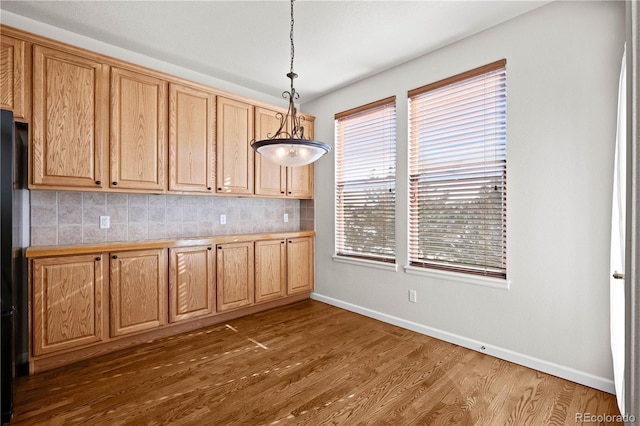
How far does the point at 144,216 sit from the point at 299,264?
1938 mm

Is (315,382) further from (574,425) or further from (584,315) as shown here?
(584,315)

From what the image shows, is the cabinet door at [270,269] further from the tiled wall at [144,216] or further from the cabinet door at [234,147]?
the cabinet door at [234,147]

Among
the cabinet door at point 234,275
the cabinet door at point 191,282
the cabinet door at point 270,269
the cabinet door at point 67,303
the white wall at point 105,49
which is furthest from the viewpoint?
the cabinet door at point 270,269

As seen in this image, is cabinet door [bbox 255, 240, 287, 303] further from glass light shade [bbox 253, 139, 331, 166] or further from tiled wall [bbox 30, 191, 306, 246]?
glass light shade [bbox 253, 139, 331, 166]

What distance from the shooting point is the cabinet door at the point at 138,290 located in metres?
2.73

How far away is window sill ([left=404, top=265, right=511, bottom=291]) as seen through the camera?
2668 mm

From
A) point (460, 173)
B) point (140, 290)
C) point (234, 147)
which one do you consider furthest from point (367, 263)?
point (140, 290)

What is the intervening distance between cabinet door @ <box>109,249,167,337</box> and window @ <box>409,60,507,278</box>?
2.54 metres

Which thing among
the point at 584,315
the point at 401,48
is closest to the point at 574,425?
the point at 584,315

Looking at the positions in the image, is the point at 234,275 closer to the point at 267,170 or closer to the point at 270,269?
the point at 270,269

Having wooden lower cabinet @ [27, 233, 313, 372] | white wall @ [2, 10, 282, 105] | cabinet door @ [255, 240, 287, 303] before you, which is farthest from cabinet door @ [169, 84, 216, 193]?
cabinet door @ [255, 240, 287, 303]

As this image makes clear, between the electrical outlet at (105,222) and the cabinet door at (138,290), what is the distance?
0.45m

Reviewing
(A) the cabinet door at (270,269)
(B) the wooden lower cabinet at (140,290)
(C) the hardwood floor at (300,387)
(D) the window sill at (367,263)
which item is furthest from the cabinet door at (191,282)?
(D) the window sill at (367,263)

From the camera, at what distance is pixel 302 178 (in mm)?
4340
